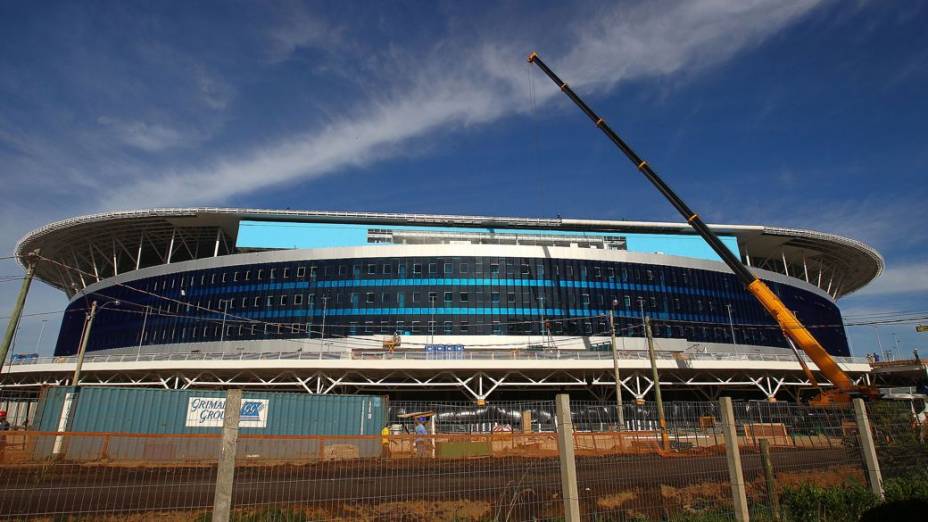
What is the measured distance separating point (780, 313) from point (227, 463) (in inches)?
1546

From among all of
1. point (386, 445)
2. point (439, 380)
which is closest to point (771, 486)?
point (386, 445)

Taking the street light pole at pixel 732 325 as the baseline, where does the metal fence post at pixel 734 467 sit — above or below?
below

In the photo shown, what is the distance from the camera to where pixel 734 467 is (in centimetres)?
804

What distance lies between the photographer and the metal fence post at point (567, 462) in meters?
6.51

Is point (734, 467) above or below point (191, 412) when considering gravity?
below

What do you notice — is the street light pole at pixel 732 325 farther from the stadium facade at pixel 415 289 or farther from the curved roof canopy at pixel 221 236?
the curved roof canopy at pixel 221 236

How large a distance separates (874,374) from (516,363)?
139 ft

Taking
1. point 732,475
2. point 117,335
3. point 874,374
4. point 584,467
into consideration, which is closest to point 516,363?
point 584,467

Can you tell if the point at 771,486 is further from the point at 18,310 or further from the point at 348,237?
the point at 348,237

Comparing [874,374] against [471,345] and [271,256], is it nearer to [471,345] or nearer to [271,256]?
[471,345]

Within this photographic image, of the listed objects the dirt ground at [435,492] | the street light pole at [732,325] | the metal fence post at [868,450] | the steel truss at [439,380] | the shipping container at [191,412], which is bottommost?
the dirt ground at [435,492]

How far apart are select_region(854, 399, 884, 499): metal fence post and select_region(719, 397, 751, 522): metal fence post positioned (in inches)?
130

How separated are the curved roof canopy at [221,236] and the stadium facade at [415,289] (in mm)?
309

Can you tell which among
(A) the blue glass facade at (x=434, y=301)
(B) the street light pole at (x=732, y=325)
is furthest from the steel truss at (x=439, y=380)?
(B) the street light pole at (x=732, y=325)
